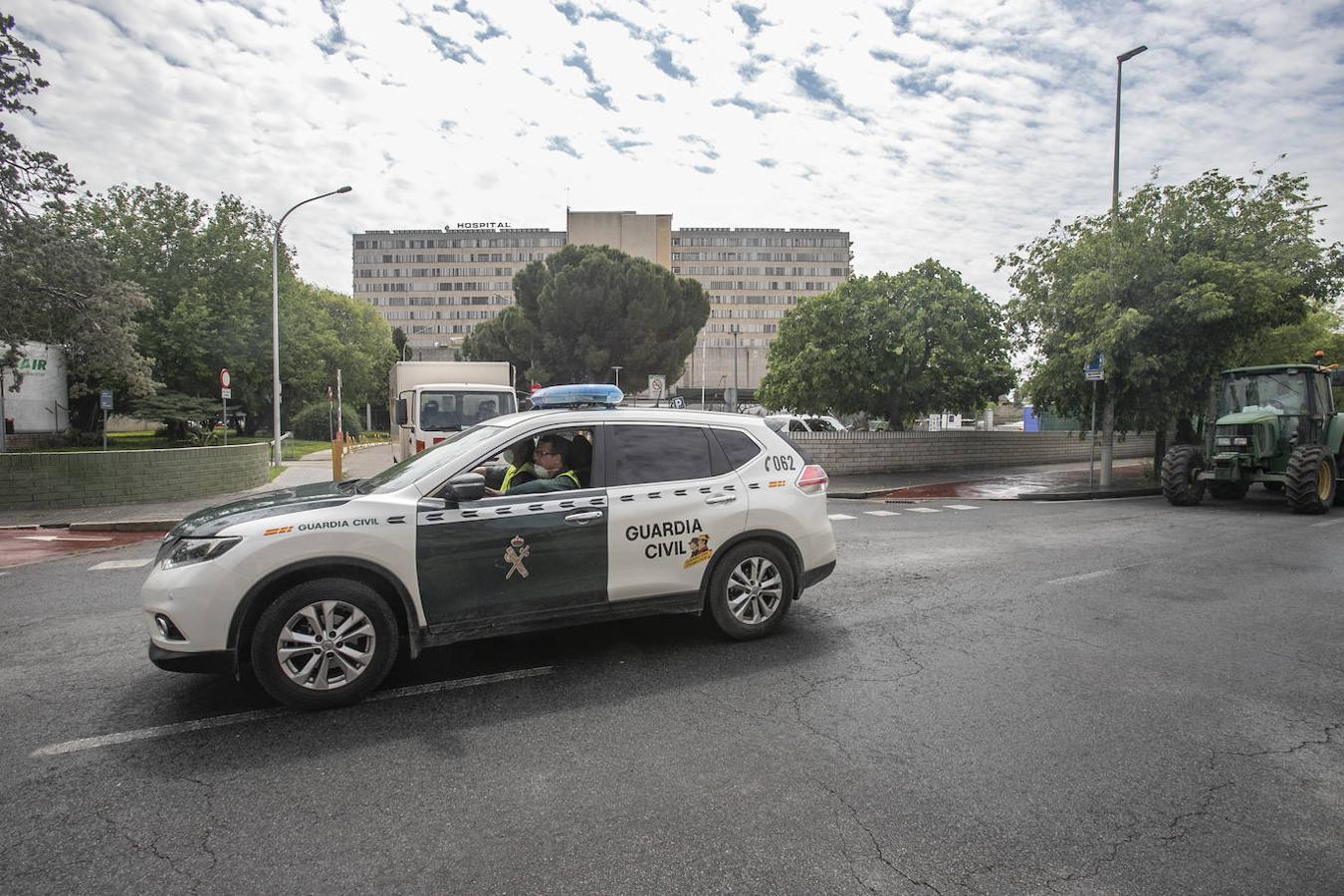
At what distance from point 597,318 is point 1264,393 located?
36561mm

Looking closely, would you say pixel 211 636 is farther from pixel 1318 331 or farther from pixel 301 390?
pixel 301 390

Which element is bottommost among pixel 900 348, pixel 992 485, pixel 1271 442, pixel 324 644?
pixel 992 485

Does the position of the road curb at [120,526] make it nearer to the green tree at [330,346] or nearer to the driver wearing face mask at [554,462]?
the driver wearing face mask at [554,462]

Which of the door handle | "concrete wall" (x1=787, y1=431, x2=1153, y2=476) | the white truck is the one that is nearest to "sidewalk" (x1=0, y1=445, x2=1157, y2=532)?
"concrete wall" (x1=787, y1=431, x2=1153, y2=476)

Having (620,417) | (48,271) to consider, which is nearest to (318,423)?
(48,271)

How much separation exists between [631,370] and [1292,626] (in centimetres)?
4236

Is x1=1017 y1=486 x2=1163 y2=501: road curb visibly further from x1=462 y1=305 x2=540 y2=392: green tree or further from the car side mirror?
x1=462 y1=305 x2=540 y2=392: green tree

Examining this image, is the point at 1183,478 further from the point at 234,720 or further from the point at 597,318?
the point at 597,318

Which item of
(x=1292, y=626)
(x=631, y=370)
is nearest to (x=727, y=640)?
(x=1292, y=626)

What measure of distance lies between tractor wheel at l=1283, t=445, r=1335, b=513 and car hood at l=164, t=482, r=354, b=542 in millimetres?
14847

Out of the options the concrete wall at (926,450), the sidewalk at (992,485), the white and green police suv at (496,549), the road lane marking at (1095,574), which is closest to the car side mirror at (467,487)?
the white and green police suv at (496,549)

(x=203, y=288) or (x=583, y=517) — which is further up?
(x=203, y=288)

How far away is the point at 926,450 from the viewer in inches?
864

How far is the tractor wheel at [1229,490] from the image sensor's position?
14.4 m
